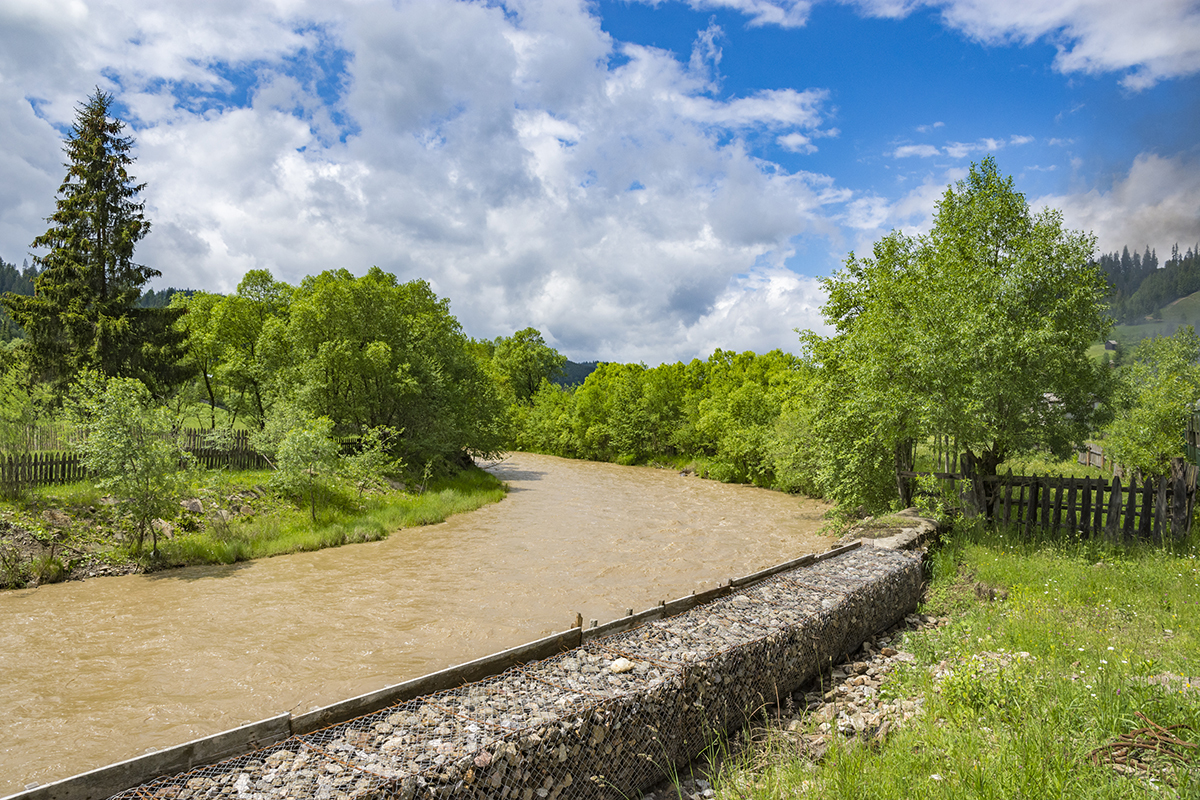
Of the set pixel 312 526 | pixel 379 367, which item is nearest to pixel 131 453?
pixel 312 526

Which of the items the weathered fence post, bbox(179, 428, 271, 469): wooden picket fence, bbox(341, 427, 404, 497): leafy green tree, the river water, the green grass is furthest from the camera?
bbox(341, 427, 404, 497): leafy green tree

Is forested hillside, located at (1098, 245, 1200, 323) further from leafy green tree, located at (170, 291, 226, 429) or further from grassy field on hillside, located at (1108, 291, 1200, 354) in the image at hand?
leafy green tree, located at (170, 291, 226, 429)

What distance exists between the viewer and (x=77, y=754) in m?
7.53

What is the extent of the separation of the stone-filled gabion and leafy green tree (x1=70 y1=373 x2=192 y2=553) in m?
12.9

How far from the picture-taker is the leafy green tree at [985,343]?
40.4ft

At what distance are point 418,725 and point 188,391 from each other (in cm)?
3808

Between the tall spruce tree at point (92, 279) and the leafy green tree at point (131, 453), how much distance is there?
1119 centimetres

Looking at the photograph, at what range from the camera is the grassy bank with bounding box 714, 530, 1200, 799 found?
167 inches

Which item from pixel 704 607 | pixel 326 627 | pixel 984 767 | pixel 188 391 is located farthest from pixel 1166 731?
pixel 188 391

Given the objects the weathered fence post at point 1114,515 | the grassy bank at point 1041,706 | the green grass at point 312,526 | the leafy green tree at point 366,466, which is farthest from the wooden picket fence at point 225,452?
the weathered fence post at point 1114,515

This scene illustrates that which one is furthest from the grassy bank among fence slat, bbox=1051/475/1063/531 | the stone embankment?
fence slat, bbox=1051/475/1063/531

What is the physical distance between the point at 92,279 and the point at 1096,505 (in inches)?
1374

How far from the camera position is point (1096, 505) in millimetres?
12391

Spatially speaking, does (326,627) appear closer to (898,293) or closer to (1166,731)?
(1166,731)
